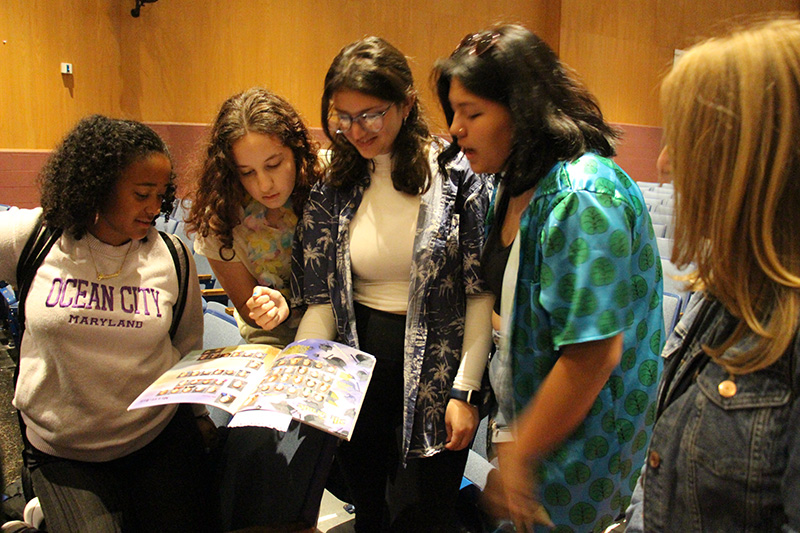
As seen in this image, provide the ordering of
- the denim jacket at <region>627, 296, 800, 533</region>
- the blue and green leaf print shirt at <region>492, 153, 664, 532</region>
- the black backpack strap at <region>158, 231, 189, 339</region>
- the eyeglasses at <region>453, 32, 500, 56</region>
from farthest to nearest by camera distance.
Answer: the black backpack strap at <region>158, 231, 189, 339</region> → the eyeglasses at <region>453, 32, 500, 56</region> → the blue and green leaf print shirt at <region>492, 153, 664, 532</region> → the denim jacket at <region>627, 296, 800, 533</region>

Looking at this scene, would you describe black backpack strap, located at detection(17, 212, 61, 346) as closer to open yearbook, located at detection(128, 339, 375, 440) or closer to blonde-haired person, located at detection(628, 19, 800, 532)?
open yearbook, located at detection(128, 339, 375, 440)

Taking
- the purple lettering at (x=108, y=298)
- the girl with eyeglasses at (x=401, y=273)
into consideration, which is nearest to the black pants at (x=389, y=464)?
the girl with eyeglasses at (x=401, y=273)

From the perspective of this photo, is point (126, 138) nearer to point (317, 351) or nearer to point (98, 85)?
point (317, 351)

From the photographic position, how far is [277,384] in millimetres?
1219

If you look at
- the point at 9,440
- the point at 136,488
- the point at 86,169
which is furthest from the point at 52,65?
the point at 136,488

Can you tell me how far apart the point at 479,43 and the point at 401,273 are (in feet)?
1.99

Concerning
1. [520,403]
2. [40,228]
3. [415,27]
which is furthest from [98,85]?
[520,403]

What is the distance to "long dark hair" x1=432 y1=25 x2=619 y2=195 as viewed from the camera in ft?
3.37

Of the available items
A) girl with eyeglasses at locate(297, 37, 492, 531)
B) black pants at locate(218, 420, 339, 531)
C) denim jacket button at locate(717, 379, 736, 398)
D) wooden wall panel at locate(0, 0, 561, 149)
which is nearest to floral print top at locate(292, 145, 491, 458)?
girl with eyeglasses at locate(297, 37, 492, 531)

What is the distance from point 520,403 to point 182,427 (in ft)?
3.35

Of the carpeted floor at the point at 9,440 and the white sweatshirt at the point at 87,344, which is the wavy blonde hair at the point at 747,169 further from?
the carpeted floor at the point at 9,440

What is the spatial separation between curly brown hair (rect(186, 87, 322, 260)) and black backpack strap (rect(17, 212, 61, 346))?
35cm

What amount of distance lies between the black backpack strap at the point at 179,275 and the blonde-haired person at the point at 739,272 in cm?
131

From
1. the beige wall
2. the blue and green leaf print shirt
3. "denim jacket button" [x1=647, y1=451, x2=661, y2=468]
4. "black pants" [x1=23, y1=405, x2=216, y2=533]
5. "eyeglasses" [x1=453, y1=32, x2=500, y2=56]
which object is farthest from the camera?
the beige wall
